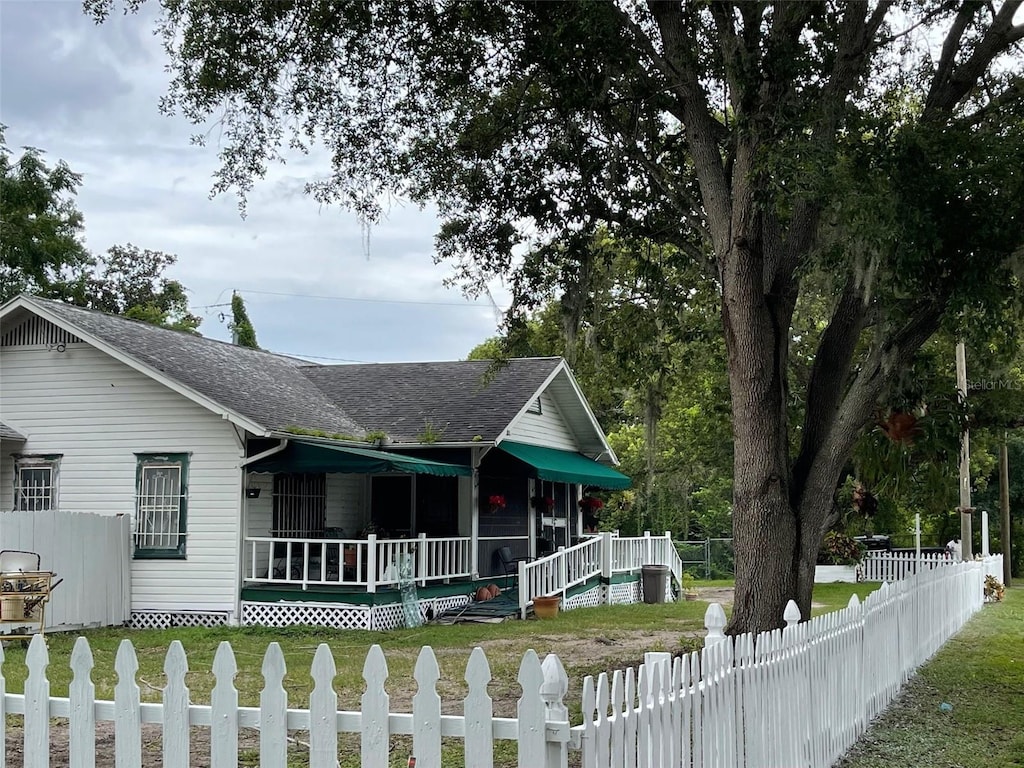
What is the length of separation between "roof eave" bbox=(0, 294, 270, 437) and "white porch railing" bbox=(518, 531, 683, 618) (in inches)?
224

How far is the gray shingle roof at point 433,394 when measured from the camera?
20.6 metres

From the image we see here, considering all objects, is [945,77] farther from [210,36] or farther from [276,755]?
[276,755]

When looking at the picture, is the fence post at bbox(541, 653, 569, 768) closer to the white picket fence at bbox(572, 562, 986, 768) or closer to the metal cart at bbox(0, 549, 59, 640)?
the white picket fence at bbox(572, 562, 986, 768)

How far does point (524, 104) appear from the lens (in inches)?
476

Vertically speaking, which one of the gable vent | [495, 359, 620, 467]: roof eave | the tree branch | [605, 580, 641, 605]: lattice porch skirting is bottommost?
[605, 580, 641, 605]: lattice porch skirting

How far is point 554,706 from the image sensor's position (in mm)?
3971

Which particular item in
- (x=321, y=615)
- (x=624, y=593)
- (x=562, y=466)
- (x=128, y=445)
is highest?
(x=128, y=445)

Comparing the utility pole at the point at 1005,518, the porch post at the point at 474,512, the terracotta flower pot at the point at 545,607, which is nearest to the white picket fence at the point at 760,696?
the terracotta flower pot at the point at 545,607

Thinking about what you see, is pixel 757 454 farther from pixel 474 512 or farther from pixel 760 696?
pixel 474 512

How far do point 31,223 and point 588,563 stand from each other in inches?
799

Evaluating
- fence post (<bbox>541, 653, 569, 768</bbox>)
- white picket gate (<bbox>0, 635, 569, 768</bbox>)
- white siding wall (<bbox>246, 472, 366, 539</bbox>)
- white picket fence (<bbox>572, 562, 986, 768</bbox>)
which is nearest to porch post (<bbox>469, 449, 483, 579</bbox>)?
white siding wall (<bbox>246, 472, 366, 539</bbox>)

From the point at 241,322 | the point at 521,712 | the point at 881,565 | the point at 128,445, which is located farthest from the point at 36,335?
the point at 881,565

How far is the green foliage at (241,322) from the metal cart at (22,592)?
69.6 ft

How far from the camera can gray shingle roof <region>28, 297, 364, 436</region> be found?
18.0 meters
